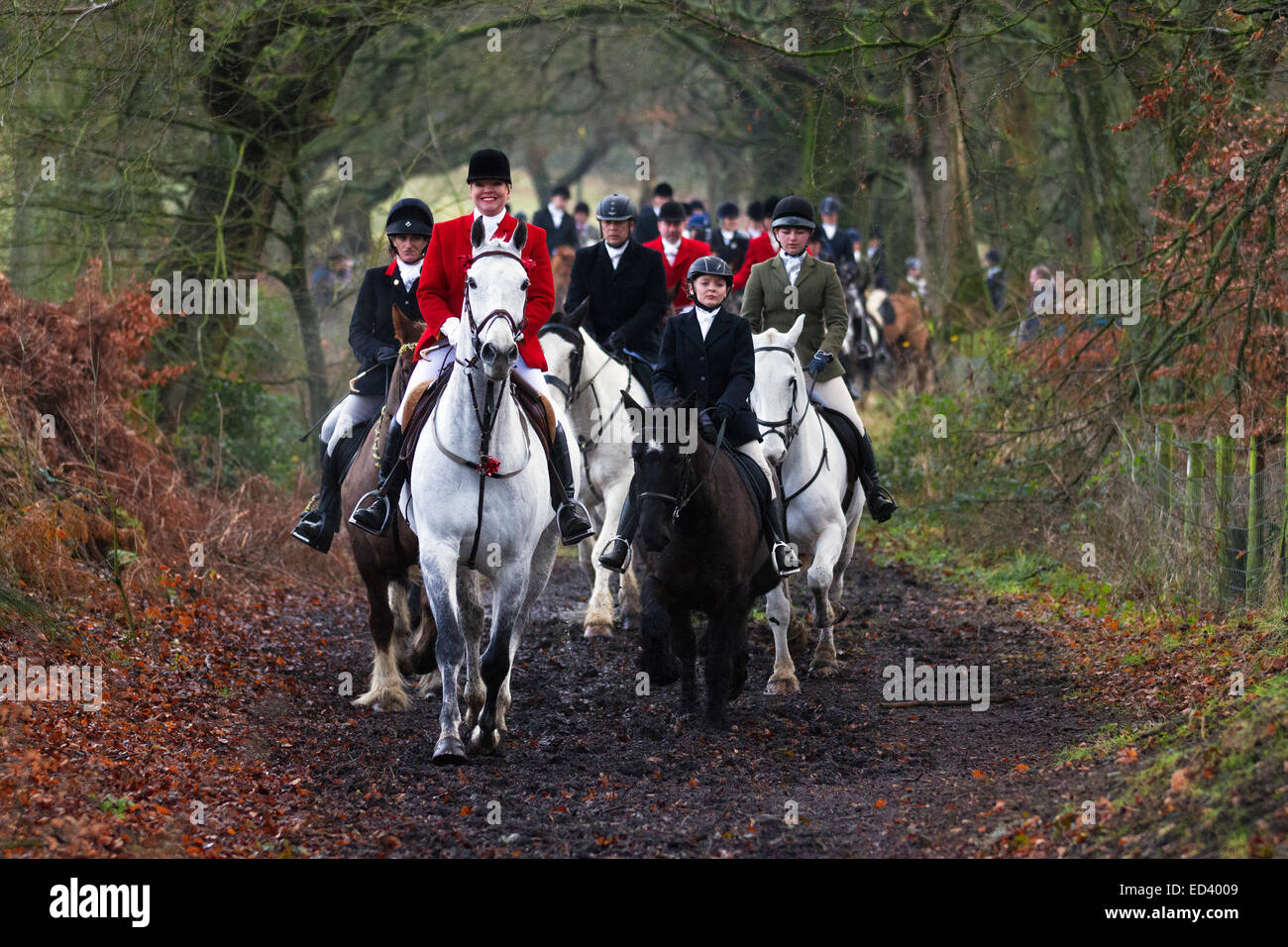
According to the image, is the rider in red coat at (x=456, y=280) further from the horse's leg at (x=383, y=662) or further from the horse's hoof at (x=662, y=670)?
the horse's hoof at (x=662, y=670)

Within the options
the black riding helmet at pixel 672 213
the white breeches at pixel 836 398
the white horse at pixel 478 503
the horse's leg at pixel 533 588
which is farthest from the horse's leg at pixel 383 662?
the black riding helmet at pixel 672 213

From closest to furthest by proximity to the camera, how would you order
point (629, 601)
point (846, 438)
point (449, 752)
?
point (449, 752), point (846, 438), point (629, 601)

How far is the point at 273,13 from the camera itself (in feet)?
43.5

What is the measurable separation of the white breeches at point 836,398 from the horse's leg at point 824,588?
1024 millimetres

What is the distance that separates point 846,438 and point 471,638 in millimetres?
3681

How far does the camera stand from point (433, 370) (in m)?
8.05

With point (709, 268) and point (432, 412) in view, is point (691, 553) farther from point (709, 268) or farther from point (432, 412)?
point (709, 268)

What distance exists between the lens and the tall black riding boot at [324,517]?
30.2ft

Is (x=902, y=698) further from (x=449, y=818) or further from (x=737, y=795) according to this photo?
(x=449, y=818)

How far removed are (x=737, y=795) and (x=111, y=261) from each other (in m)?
10.0

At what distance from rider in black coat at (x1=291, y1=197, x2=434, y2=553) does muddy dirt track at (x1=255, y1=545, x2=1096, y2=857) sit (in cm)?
128

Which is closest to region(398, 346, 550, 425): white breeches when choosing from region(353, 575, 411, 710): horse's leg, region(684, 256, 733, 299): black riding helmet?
region(684, 256, 733, 299): black riding helmet

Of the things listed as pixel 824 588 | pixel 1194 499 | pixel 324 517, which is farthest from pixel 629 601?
pixel 1194 499

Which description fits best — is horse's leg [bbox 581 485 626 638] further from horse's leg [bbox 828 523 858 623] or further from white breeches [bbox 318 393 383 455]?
white breeches [bbox 318 393 383 455]
